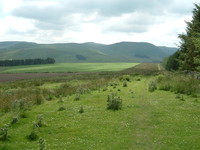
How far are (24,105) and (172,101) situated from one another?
1438 cm

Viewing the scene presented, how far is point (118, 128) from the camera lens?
14898 mm

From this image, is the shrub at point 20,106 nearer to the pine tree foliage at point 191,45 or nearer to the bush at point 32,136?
the bush at point 32,136

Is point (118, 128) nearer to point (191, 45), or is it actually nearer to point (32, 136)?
point (32, 136)

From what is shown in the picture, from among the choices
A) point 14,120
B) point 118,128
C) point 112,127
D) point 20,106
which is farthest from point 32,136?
point 20,106

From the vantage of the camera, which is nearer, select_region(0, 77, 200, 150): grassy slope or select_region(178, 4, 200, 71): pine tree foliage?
select_region(0, 77, 200, 150): grassy slope

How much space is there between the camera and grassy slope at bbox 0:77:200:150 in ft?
39.9

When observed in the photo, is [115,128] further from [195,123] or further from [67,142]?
[195,123]

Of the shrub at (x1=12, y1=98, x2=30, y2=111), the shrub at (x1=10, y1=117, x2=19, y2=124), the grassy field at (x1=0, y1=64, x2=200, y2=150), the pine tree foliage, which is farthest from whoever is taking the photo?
the pine tree foliage

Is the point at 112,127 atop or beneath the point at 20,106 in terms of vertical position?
beneath

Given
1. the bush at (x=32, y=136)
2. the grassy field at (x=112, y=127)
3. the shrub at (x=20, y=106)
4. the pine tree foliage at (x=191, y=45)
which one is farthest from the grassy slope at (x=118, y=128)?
the pine tree foliage at (x=191, y=45)

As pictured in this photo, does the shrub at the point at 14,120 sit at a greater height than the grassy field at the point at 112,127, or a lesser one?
greater

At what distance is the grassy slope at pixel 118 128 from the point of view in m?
12.1

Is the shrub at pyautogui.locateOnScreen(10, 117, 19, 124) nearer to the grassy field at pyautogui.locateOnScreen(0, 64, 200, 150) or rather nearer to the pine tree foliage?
the grassy field at pyautogui.locateOnScreen(0, 64, 200, 150)

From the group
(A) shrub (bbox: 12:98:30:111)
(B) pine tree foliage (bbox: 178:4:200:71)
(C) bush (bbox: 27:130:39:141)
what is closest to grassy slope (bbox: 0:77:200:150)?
(C) bush (bbox: 27:130:39:141)
